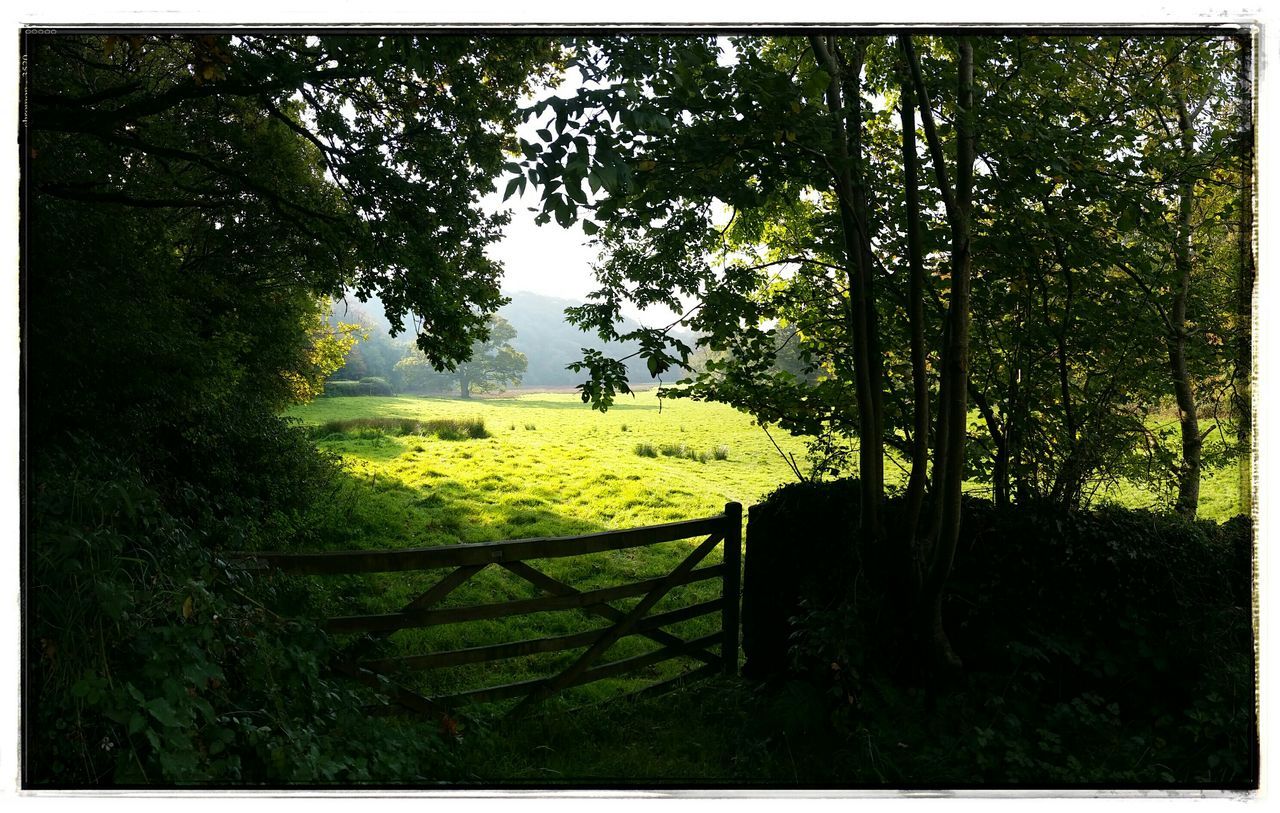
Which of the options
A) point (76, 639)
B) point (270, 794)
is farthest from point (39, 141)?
point (270, 794)

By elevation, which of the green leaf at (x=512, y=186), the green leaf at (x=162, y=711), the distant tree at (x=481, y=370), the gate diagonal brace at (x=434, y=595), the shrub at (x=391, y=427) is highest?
the green leaf at (x=512, y=186)

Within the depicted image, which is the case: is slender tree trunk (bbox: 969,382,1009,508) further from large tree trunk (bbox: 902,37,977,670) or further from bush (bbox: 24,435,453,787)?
bush (bbox: 24,435,453,787)

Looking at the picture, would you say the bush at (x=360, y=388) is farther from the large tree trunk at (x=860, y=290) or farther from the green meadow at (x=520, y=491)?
the large tree trunk at (x=860, y=290)

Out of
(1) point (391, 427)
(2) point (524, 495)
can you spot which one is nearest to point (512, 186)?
(1) point (391, 427)

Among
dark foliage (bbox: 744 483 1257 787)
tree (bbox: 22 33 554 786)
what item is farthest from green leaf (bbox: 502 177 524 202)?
dark foliage (bbox: 744 483 1257 787)

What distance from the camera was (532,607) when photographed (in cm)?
415

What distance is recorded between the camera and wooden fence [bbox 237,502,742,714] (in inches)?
138

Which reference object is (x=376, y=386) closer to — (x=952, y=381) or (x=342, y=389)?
(x=342, y=389)

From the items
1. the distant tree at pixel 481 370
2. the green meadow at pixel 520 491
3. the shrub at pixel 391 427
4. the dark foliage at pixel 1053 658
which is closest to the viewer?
the dark foliage at pixel 1053 658

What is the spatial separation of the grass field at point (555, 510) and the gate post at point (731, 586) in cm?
38

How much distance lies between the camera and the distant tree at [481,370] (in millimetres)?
5273

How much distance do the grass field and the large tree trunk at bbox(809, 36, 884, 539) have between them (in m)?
1.04

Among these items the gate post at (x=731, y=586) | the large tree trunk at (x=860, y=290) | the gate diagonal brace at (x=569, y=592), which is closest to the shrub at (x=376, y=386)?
the gate diagonal brace at (x=569, y=592)

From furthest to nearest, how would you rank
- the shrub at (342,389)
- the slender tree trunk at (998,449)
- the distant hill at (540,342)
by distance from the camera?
1. the shrub at (342,389)
2. the slender tree trunk at (998,449)
3. the distant hill at (540,342)
